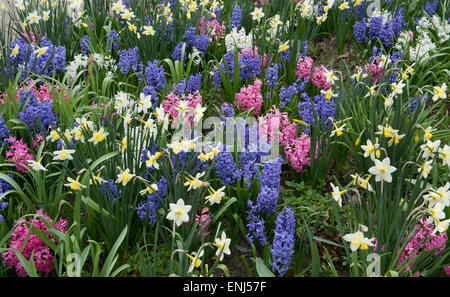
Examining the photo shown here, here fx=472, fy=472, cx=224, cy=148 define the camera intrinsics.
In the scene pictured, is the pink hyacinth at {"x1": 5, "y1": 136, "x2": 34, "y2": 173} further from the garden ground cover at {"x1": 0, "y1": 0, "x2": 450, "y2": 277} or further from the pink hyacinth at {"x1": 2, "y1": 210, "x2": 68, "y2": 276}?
the pink hyacinth at {"x1": 2, "y1": 210, "x2": 68, "y2": 276}

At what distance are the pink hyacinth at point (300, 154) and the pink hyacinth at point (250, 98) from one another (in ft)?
1.73

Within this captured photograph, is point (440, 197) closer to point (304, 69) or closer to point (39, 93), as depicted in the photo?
point (304, 69)

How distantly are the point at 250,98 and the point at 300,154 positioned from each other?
0.69m

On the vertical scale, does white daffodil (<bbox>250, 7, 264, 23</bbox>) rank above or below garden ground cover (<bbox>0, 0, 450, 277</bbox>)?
above

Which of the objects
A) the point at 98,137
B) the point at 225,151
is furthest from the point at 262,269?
the point at 98,137

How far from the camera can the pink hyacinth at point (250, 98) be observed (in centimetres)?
349

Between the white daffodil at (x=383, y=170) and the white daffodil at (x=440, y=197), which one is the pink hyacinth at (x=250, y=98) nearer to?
the white daffodil at (x=383, y=170)

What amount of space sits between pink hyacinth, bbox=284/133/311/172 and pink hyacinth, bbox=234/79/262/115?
526 millimetres

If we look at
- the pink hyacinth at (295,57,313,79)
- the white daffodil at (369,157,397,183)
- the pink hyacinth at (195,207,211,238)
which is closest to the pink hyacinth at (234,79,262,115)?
the pink hyacinth at (295,57,313,79)

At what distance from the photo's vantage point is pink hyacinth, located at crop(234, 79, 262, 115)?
3492mm

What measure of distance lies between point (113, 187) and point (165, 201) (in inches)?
11.3

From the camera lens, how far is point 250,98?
3.50m
